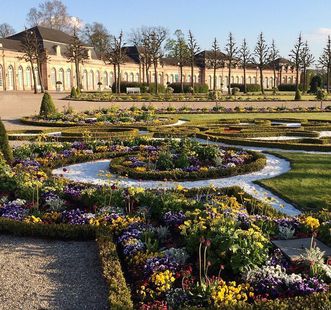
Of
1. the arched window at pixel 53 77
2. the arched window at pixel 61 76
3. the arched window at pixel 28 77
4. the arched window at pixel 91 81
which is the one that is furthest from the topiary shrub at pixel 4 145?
the arched window at pixel 91 81

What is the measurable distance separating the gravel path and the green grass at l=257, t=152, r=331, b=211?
3.44 metres

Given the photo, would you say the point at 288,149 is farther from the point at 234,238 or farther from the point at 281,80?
the point at 281,80

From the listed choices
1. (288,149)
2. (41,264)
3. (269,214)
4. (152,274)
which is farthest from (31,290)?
(288,149)

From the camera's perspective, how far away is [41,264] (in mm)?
4902

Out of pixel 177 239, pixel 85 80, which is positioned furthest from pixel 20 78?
pixel 177 239

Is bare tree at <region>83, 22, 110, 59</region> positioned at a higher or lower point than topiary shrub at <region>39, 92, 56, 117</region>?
higher

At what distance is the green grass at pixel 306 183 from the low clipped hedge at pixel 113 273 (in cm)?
310

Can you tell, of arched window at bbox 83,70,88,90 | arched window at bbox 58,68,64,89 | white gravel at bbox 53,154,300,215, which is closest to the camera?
white gravel at bbox 53,154,300,215

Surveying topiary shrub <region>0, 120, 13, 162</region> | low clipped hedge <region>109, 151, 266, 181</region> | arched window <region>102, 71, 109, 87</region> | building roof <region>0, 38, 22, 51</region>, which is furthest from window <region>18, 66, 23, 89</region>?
low clipped hedge <region>109, 151, 266, 181</region>

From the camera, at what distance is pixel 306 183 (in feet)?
27.0

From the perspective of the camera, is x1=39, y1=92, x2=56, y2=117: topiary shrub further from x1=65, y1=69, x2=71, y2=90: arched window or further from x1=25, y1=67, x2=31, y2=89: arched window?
x1=65, y1=69, x2=71, y2=90: arched window

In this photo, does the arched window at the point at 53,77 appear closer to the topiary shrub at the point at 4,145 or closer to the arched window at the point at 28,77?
the arched window at the point at 28,77

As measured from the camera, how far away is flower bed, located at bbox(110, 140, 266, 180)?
862 cm

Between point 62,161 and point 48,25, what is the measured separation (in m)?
69.4
